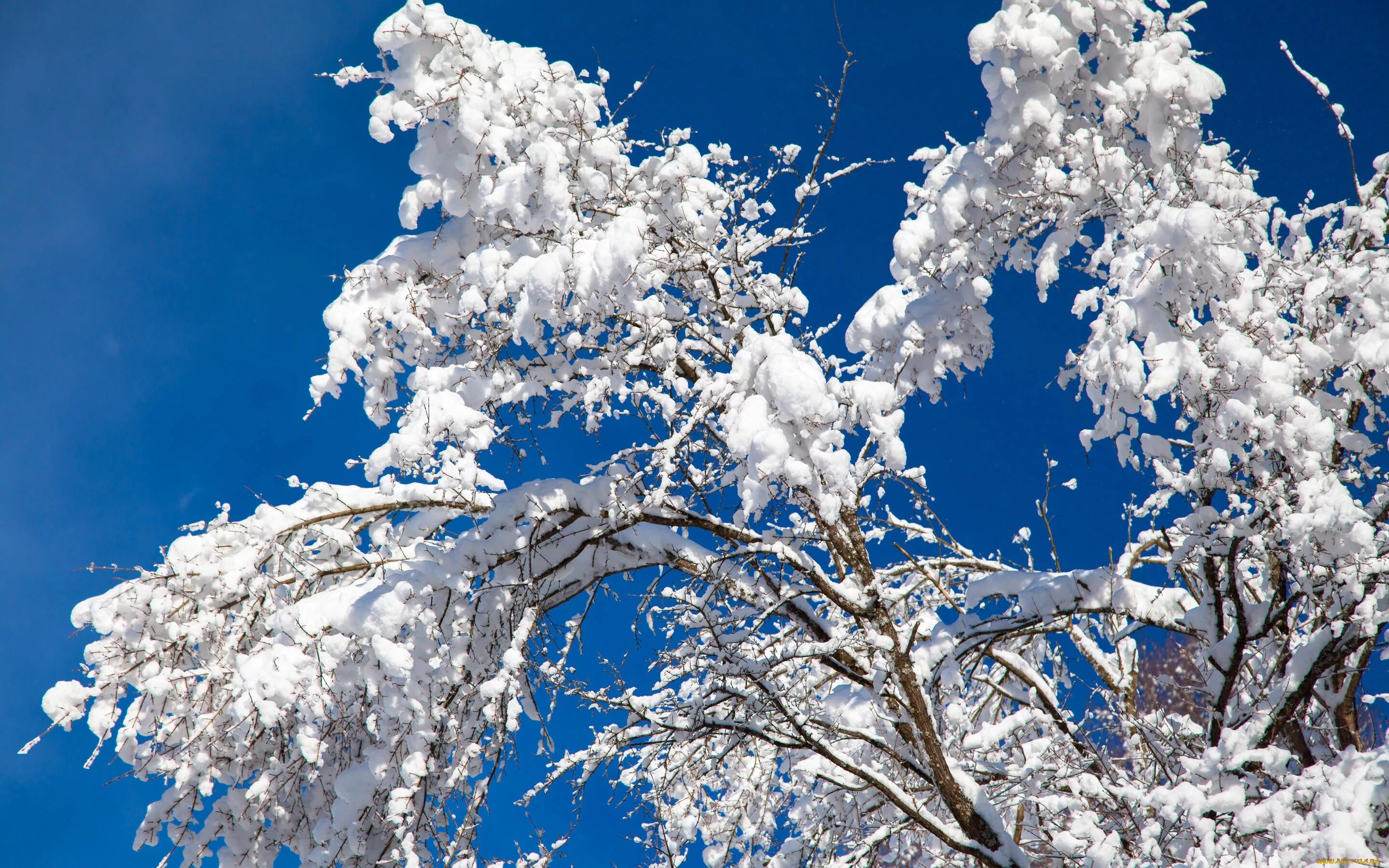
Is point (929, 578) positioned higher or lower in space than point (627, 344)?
lower

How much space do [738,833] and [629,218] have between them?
5627mm

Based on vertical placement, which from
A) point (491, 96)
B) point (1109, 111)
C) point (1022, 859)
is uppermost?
point (491, 96)

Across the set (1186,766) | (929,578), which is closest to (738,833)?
(929,578)

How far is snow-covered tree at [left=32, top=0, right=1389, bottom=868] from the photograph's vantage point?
369 cm

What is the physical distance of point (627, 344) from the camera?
518 cm

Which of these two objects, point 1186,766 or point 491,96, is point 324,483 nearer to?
point 491,96

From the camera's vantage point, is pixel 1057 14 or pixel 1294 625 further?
pixel 1294 625

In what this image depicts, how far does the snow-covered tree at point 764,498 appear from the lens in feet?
12.1

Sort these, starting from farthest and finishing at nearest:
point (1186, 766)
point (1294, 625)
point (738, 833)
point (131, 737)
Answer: point (738, 833)
point (1294, 625)
point (131, 737)
point (1186, 766)

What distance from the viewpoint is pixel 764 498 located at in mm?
3564

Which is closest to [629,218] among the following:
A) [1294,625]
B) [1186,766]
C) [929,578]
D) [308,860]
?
[929,578]

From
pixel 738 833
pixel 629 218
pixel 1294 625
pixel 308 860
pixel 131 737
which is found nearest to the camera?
pixel 629 218

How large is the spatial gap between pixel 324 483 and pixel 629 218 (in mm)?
2510

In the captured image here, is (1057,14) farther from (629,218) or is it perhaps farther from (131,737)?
(131,737)
